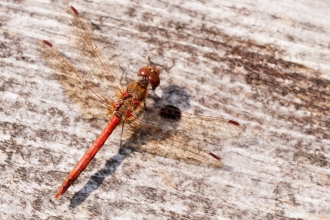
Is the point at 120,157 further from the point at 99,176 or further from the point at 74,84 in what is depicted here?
the point at 74,84

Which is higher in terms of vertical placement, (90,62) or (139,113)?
(90,62)

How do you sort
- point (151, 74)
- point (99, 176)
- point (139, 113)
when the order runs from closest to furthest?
point (99, 176), point (151, 74), point (139, 113)

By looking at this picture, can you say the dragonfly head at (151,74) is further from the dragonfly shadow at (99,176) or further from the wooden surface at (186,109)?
the dragonfly shadow at (99,176)

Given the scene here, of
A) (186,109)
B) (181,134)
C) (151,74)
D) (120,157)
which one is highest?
(151,74)

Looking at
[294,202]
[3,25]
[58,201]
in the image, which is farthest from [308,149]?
[3,25]

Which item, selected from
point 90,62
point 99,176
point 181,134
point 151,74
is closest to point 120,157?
point 99,176

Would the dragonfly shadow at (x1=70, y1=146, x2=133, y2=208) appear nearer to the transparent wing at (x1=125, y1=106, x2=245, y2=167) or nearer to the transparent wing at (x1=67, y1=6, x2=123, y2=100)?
the transparent wing at (x1=125, y1=106, x2=245, y2=167)

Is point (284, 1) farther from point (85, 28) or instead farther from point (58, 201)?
point (58, 201)

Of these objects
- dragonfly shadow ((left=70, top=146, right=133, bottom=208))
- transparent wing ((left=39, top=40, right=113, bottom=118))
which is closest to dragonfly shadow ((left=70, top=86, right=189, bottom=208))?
dragonfly shadow ((left=70, top=146, right=133, bottom=208))
